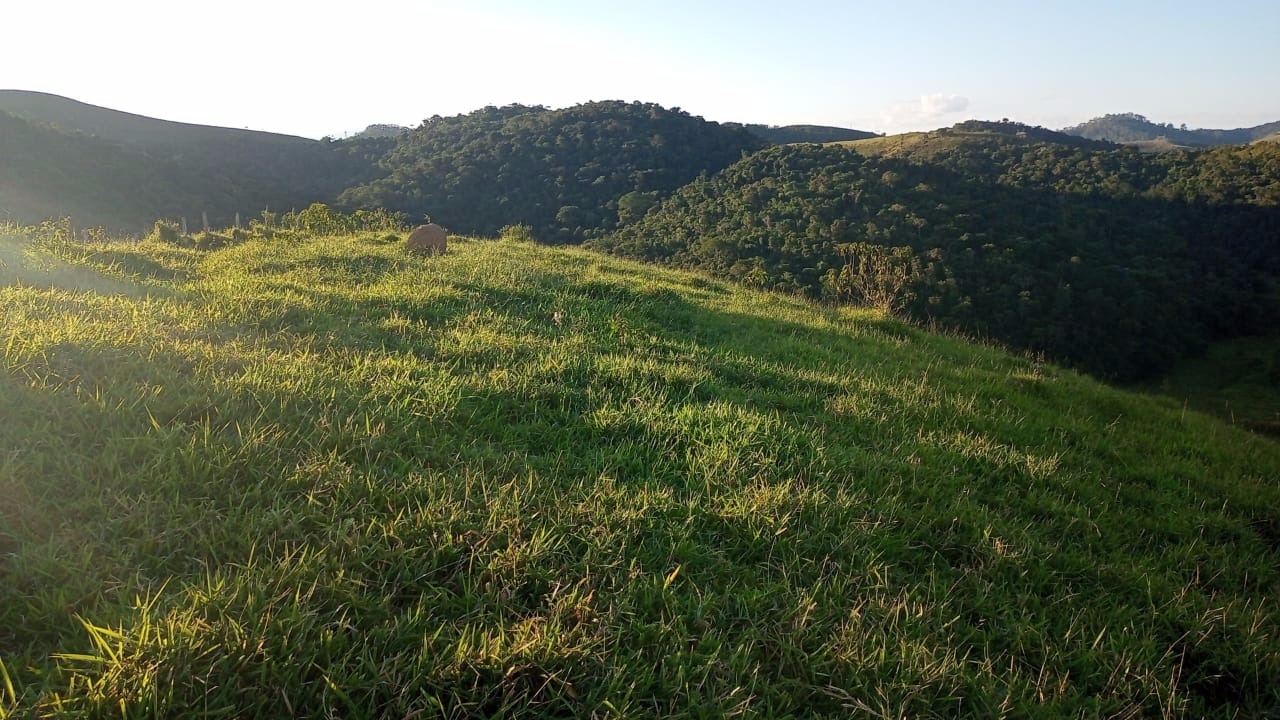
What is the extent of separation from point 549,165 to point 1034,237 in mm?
43683

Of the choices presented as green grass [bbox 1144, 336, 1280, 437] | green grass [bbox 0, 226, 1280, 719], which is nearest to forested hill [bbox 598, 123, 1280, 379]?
green grass [bbox 1144, 336, 1280, 437]

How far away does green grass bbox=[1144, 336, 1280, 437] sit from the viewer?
118ft

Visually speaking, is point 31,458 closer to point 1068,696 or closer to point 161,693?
point 161,693

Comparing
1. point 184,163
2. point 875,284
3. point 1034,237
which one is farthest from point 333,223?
point 1034,237

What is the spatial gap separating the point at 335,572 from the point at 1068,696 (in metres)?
2.44

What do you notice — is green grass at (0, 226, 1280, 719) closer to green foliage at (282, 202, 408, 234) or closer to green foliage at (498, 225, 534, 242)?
green foliage at (282, 202, 408, 234)

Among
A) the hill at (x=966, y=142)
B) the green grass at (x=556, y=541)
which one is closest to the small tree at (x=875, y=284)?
the green grass at (x=556, y=541)

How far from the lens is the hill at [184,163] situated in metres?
31.0

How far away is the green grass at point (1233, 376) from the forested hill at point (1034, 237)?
1.40 m

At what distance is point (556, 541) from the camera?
220 centimetres

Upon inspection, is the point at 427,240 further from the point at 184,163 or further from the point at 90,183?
the point at 184,163

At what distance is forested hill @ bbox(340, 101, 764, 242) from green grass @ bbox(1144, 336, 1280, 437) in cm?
4062

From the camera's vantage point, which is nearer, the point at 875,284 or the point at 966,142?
the point at 875,284

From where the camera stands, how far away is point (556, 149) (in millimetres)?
63062
